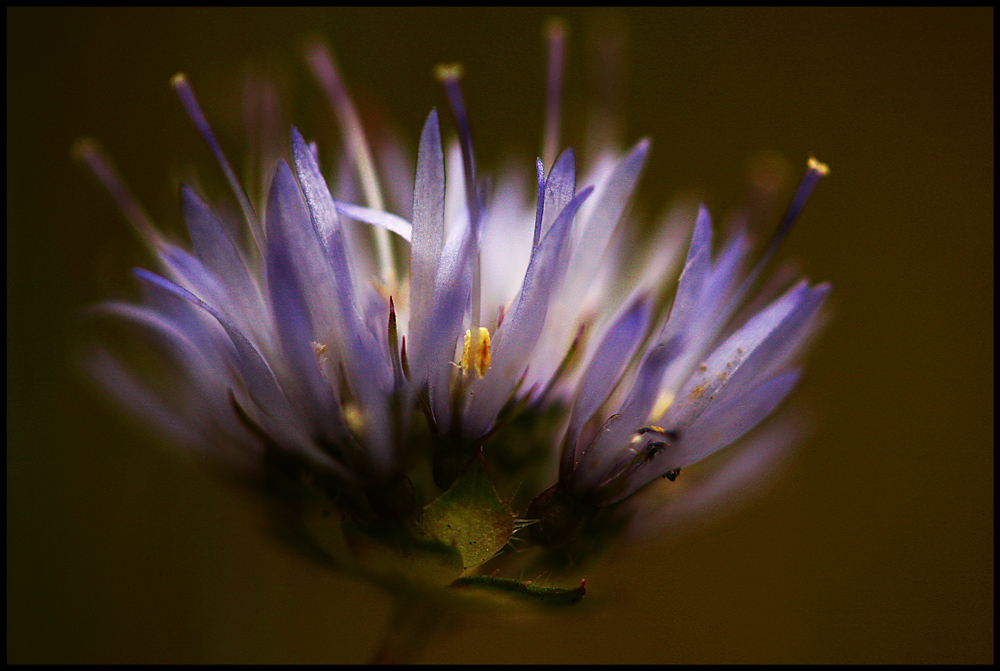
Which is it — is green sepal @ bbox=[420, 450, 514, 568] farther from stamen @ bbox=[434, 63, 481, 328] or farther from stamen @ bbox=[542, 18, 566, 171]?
stamen @ bbox=[542, 18, 566, 171]

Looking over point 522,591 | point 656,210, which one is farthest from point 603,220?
point 656,210

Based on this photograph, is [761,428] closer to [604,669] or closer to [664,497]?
[664,497]

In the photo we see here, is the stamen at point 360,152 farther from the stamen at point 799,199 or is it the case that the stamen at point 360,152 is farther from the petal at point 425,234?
the stamen at point 799,199

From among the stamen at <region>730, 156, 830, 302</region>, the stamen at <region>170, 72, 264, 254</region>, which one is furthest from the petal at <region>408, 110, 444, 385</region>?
the stamen at <region>730, 156, 830, 302</region>

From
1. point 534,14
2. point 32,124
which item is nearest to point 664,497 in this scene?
point 32,124

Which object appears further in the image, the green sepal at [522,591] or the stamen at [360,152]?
the stamen at [360,152]

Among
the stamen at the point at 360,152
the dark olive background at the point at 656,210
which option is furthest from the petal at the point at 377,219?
the dark olive background at the point at 656,210
